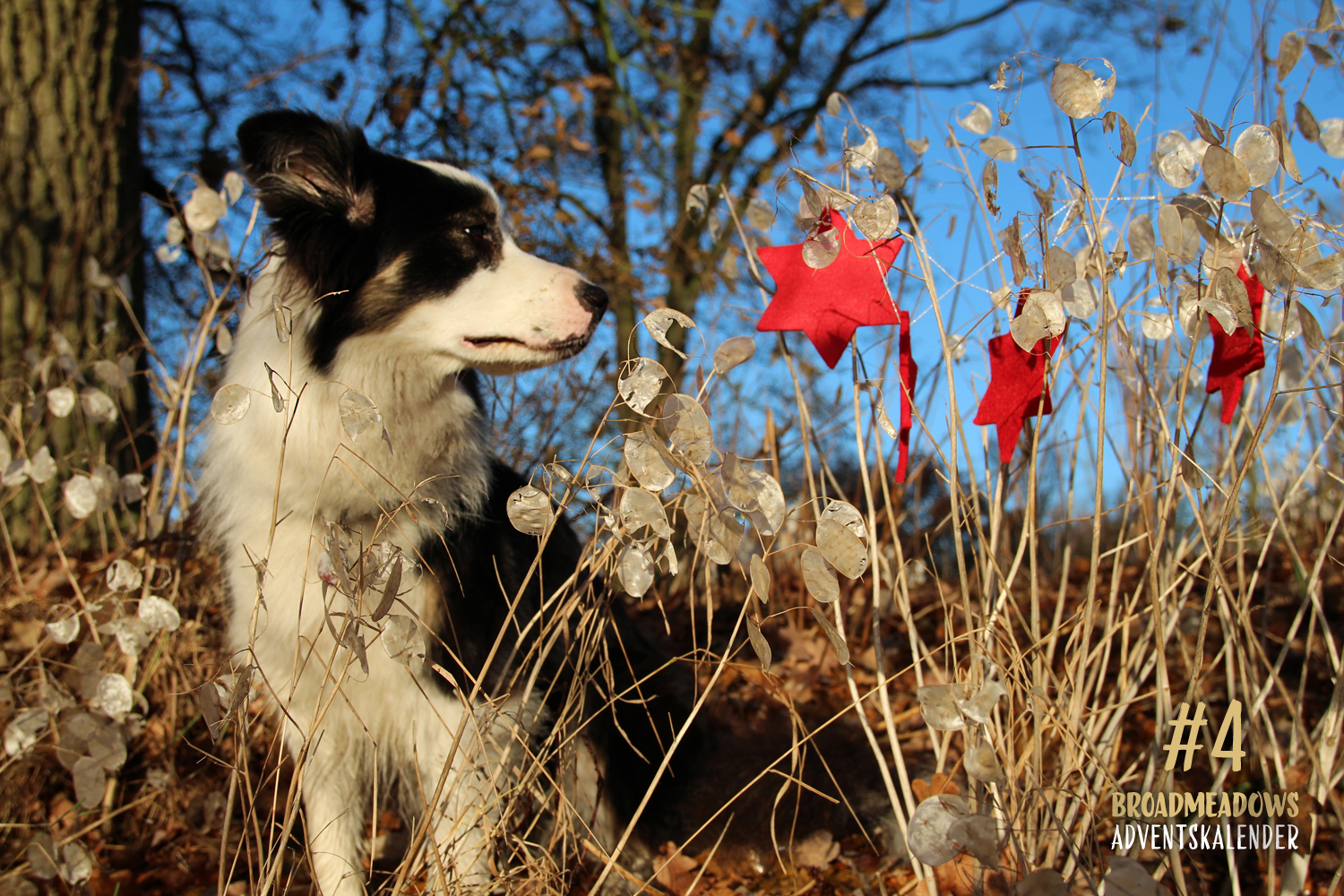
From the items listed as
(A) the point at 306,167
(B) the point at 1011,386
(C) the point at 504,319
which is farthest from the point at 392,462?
(B) the point at 1011,386

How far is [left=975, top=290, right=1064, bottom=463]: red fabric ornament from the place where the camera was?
125 centimetres

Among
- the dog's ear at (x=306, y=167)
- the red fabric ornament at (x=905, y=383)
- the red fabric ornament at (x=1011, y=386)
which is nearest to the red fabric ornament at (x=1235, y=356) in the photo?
the red fabric ornament at (x=1011, y=386)

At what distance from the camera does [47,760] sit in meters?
2.28

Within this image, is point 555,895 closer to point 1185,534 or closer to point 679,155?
point 1185,534

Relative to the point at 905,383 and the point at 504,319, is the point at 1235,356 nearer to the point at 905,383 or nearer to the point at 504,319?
the point at 905,383

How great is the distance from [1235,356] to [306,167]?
80.8 inches

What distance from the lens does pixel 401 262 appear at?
2.19m

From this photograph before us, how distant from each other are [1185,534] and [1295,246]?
0.69 metres

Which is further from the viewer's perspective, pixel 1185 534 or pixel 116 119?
pixel 116 119

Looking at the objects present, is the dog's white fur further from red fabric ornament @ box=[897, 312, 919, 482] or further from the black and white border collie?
red fabric ornament @ box=[897, 312, 919, 482]

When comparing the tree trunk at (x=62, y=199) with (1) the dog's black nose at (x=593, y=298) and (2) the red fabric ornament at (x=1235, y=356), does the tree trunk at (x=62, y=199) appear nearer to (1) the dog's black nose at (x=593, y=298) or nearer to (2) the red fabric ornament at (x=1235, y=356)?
(1) the dog's black nose at (x=593, y=298)

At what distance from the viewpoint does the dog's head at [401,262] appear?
2041mm

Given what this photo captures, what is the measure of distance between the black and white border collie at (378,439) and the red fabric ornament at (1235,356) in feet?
4.11

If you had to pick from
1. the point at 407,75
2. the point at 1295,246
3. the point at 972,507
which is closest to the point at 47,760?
the point at 972,507
